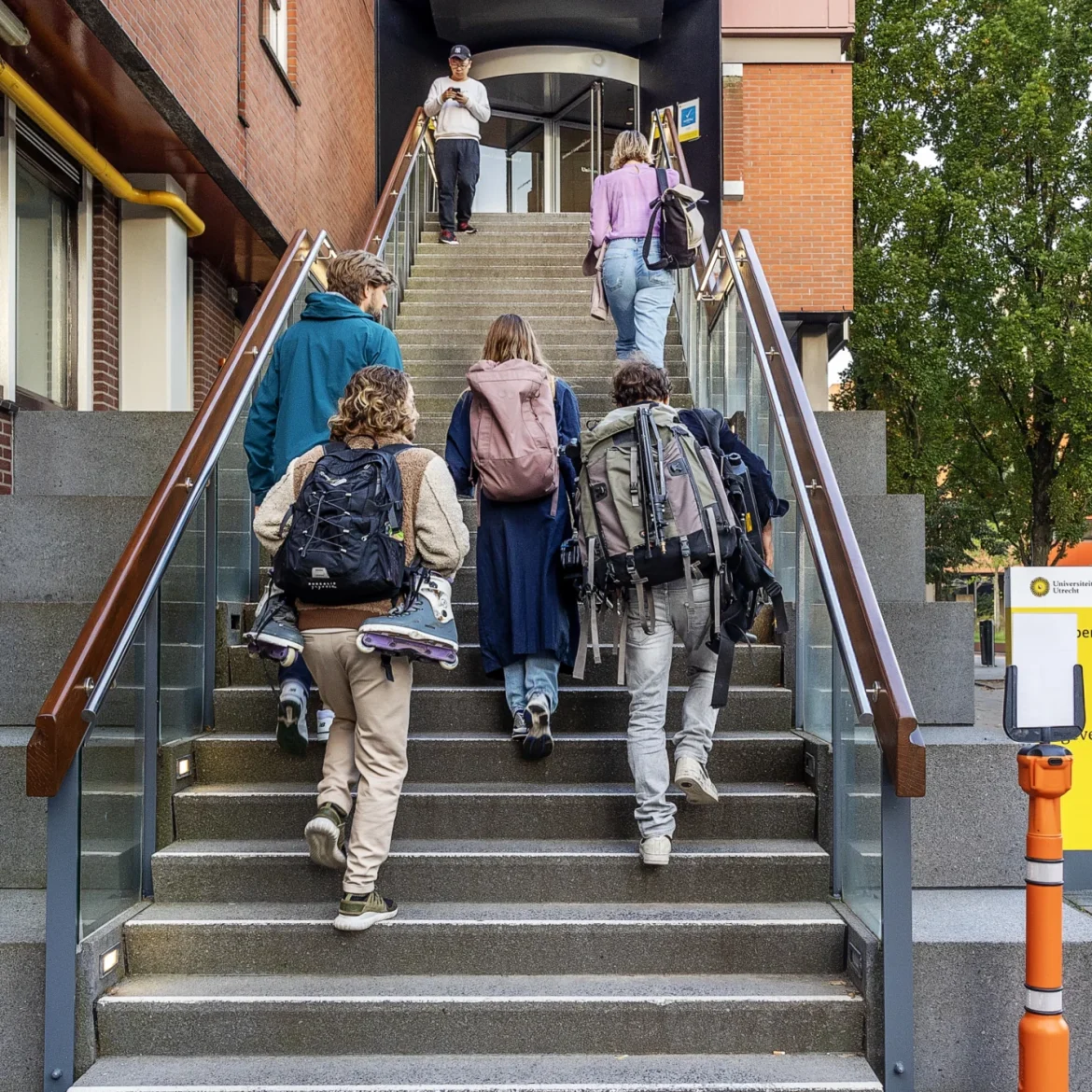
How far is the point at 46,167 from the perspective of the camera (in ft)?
27.6

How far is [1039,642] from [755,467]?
1324 mm

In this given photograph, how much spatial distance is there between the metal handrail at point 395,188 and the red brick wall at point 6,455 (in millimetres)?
2675

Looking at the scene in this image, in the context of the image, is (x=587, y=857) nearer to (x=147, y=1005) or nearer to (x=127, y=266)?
(x=147, y=1005)

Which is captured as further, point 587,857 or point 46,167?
point 46,167

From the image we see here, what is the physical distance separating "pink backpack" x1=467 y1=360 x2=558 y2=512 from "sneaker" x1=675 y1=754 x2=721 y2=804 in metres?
1.25

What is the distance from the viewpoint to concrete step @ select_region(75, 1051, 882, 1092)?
12.3ft

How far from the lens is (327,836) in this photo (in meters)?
4.02

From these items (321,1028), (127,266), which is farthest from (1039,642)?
(127,266)

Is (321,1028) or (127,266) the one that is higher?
(127,266)

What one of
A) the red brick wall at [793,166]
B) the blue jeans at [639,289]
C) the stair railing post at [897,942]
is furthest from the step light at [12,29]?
the red brick wall at [793,166]

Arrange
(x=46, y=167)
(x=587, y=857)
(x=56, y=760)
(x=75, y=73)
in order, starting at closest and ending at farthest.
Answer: (x=56, y=760) < (x=587, y=857) < (x=75, y=73) < (x=46, y=167)

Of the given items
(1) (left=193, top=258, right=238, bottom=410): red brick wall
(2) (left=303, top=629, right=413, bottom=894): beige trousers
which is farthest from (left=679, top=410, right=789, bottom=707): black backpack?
(1) (left=193, top=258, right=238, bottom=410): red brick wall

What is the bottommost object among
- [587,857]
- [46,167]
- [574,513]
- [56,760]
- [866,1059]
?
[866,1059]

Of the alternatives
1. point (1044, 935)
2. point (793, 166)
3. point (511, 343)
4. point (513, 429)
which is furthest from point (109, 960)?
point (793, 166)
